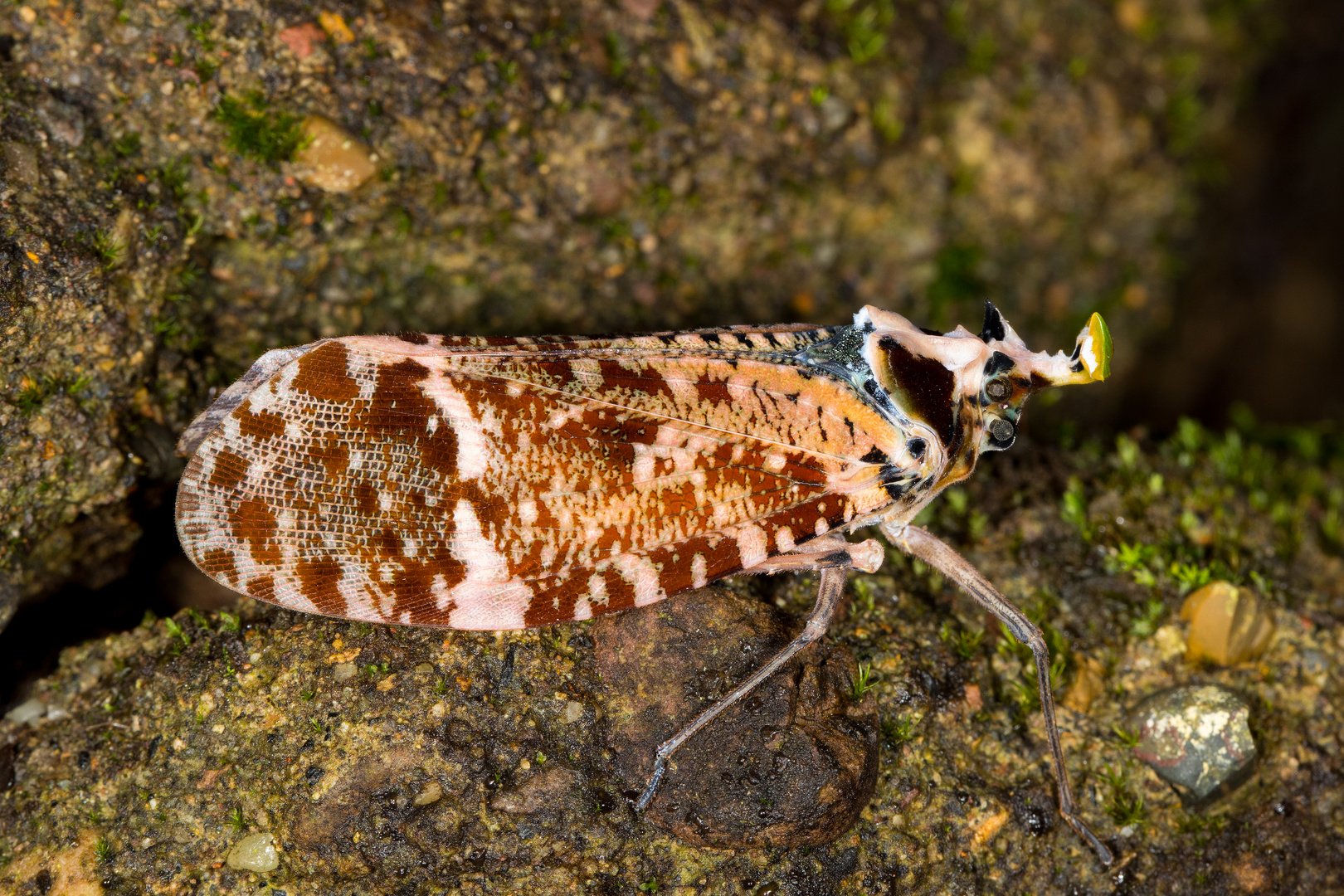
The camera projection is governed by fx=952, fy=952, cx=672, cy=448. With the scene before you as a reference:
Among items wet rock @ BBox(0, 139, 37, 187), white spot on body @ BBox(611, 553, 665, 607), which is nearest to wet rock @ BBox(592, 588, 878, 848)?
white spot on body @ BBox(611, 553, 665, 607)

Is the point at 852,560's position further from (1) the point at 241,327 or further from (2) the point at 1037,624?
(1) the point at 241,327

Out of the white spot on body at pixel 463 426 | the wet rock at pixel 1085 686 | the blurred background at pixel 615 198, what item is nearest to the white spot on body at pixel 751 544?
the white spot on body at pixel 463 426

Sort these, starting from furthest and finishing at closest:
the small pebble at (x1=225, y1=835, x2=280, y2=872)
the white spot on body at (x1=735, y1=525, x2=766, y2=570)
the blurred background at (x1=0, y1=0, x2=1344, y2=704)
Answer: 1. the blurred background at (x1=0, y1=0, x2=1344, y2=704)
2. the white spot on body at (x1=735, y1=525, x2=766, y2=570)
3. the small pebble at (x1=225, y1=835, x2=280, y2=872)

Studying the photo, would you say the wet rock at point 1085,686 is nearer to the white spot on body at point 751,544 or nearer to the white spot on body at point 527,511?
the white spot on body at point 751,544

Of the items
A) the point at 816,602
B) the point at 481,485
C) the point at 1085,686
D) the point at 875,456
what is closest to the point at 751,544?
the point at 816,602

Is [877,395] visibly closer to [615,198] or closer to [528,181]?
[615,198]

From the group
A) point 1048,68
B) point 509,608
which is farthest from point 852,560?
point 1048,68

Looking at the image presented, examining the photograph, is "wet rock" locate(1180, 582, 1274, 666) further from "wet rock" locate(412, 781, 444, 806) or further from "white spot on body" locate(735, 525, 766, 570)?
"wet rock" locate(412, 781, 444, 806)
